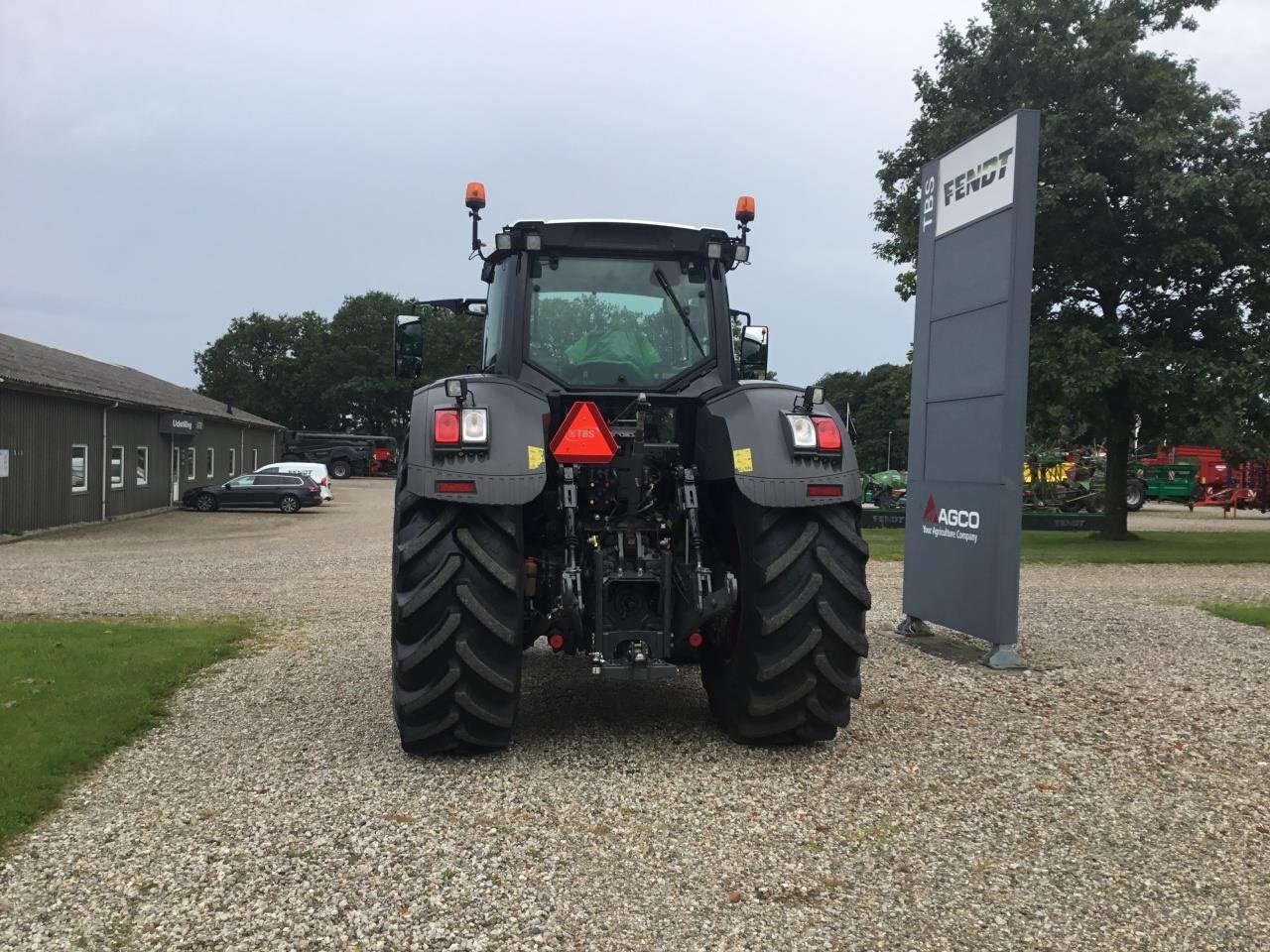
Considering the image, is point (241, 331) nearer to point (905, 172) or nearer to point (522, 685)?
point (905, 172)

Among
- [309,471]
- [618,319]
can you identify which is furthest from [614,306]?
[309,471]

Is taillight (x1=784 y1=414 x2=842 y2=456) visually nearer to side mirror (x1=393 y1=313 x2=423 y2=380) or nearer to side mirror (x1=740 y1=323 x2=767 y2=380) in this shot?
side mirror (x1=740 y1=323 x2=767 y2=380)

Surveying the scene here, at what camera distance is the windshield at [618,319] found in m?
5.77

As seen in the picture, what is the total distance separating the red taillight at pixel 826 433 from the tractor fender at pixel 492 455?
53.0 inches

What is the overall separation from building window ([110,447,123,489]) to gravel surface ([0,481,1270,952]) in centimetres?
2300

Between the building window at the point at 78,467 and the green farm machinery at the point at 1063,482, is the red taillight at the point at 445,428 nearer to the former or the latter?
the building window at the point at 78,467

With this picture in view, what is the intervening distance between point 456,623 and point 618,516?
107cm

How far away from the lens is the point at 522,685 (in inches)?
268

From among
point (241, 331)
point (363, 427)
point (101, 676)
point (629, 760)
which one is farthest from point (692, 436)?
point (241, 331)

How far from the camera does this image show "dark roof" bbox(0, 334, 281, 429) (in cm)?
2381

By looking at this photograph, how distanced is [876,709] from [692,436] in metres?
2.04

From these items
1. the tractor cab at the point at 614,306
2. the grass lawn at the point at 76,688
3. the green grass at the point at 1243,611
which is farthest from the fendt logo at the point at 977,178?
the grass lawn at the point at 76,688

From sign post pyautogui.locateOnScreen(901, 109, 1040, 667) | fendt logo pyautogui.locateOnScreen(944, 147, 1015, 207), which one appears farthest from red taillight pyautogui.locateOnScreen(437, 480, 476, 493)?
fendt logo pyautogui.locateOnScreen(944, 147, 1015, 207)

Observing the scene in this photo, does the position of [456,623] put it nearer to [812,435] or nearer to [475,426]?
[475,426]
